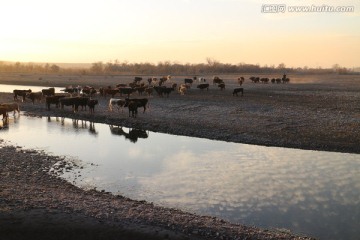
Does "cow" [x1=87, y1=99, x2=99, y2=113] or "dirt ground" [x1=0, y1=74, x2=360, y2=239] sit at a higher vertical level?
"cow" [x1=87, y1=99, x2=99, y2=113]

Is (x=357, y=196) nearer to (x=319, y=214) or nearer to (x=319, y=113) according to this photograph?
(x=319, y=214)

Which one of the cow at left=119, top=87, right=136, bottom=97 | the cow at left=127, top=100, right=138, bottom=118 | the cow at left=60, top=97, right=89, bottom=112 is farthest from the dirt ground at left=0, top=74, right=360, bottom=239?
the cow at left=119, top=87, right=136, bottom=97

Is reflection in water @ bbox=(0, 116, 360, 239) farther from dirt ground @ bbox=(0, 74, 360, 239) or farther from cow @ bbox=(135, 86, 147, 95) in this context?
cow @ bbox=(135, 86, 147, 95)

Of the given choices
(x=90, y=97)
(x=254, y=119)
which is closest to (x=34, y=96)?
(x=90, y=97)

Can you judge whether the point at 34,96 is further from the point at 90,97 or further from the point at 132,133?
the point at 132,133

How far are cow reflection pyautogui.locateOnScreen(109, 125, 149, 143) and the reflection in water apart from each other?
0.98 feet

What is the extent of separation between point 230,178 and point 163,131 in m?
9.39

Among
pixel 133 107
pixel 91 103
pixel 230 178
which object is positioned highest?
pixel 91 103

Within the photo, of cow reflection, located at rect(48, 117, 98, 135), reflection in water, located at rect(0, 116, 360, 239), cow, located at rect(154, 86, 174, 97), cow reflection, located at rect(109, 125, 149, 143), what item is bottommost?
reflection in water, located at rect(0, 116, 360, 239)

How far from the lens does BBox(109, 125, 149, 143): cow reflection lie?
2023 centimetres

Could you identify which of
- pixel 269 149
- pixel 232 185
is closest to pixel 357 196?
pixel 232 185

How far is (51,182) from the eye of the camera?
39.1 ft

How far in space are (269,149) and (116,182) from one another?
7.85 m

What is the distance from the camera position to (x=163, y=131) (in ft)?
71.2
